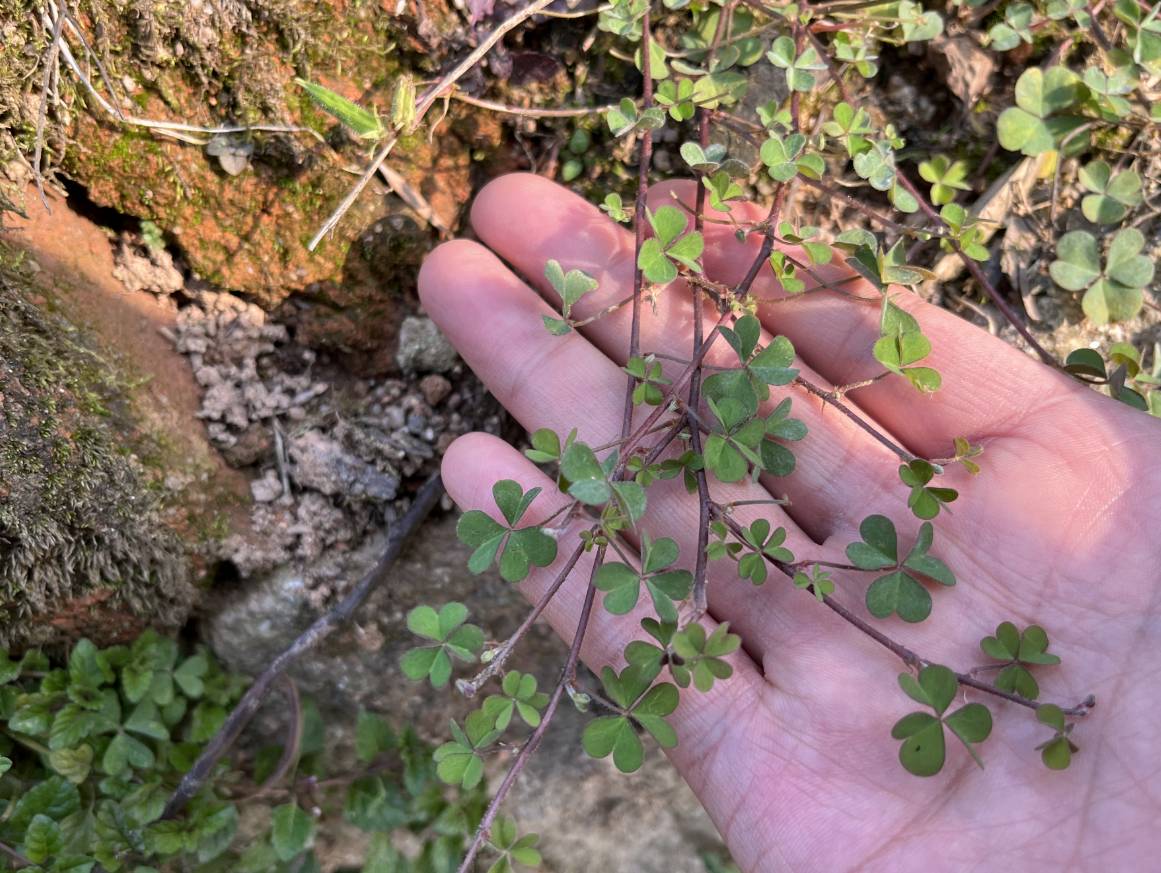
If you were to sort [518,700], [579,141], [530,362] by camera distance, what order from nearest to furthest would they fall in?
[518,700], [530,362], [579,141]

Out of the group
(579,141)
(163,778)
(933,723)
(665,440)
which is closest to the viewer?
(933,723)

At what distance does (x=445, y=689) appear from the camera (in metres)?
2.58

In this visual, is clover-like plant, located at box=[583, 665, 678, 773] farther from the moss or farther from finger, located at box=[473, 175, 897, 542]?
the moss

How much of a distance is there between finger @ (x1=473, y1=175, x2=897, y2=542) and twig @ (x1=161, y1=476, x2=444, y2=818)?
694mm

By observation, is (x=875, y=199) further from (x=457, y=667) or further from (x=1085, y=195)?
(x=457, y=667)

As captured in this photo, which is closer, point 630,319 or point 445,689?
point 630,319

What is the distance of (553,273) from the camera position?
1875 millimetres

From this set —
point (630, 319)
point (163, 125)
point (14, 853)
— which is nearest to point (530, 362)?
point (630, 319)

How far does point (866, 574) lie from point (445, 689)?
147cm

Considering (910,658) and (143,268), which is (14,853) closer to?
(143,268)

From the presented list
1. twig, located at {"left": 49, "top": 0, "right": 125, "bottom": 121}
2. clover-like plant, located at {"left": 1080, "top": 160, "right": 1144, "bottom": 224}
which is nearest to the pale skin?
clover-like plant, located at {"left": 1080, "top": 160, "right": 1144, "bottom": 224}

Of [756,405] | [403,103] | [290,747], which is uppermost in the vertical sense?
[403,103]

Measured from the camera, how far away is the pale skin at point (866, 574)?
1.61 metres

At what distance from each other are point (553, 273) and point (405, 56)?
2.65 ft
